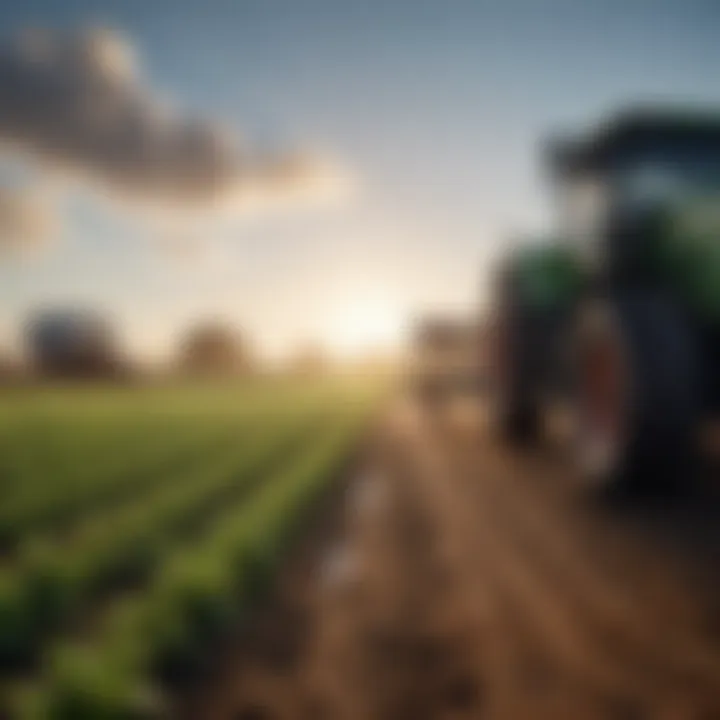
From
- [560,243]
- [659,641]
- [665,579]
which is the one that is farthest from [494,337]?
[659,641]

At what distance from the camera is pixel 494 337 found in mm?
6551

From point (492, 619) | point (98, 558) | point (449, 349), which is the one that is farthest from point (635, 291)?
point (449, 349)

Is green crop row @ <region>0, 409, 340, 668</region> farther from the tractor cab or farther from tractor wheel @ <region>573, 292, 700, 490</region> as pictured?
the tractor cab

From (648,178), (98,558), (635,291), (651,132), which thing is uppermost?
(651,132)

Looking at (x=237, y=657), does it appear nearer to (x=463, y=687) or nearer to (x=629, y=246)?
(x=463, y=687)

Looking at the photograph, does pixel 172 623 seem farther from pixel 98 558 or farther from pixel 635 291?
pixel 635 291

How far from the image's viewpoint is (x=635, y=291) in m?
4.42

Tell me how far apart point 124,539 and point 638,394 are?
6.39 ft

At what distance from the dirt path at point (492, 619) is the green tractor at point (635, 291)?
37 centimetres

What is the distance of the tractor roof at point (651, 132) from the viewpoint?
4.29 metres

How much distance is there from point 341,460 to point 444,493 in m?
1.67

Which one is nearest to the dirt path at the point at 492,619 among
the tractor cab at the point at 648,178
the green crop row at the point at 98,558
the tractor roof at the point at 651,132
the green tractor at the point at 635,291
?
the green tractor at the point at 635,291

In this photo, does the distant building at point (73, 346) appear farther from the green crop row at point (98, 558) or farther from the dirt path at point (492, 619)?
the dirt path at point (492, 619)

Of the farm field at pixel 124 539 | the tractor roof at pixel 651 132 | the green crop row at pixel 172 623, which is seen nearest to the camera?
the green crop row at pixel 172 623
